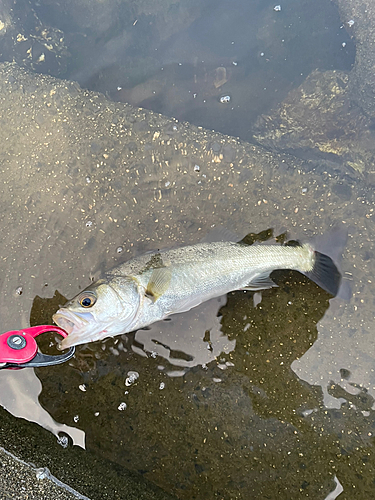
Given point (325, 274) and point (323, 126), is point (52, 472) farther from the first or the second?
point (323, 126)

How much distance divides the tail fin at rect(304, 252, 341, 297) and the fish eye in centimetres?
211

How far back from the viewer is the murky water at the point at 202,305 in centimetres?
302

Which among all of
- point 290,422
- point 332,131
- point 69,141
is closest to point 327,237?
point 332,131

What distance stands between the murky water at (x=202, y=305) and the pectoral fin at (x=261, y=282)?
0.82 ft

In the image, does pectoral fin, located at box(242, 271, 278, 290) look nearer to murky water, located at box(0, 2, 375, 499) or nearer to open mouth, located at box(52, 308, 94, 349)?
murky water, located at box(0, 2, 375, 499)

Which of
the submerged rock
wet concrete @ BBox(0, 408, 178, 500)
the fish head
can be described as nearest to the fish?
the fish head

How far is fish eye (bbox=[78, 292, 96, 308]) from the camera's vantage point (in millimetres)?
2580

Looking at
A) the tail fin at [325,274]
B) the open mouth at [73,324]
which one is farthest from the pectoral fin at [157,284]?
the tail fin at [325,274]

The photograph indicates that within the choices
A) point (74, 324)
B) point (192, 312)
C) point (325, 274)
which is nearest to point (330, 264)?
point (325, 274)

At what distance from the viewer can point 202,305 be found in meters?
3.26

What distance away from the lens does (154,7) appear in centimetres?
427

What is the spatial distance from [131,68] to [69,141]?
4.47 ft

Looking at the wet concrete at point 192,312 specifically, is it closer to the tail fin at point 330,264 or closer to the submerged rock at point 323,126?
the tail fin at point 330,264

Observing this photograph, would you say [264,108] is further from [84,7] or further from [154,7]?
[84,7]
